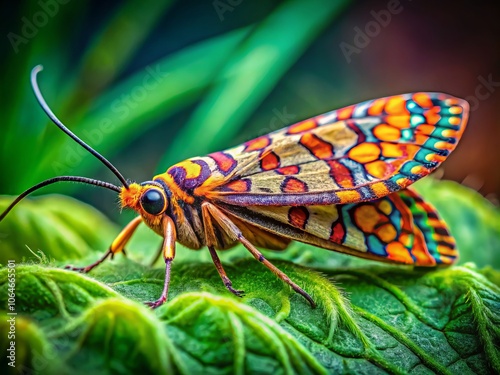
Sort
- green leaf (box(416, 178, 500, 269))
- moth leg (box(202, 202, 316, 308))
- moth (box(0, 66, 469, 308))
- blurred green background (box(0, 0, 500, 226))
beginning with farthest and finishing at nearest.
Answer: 1. blurred green background (box(0, 0, 500, 226))
2. green leaf (box(416, 178, 500, 269))
3. moth (box(0, 66, 469, 308))
4. moth leg (box(202, 202, 316, 308))

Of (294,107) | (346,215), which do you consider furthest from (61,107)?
(346,215)

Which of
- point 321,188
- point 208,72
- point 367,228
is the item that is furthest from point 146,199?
point 208,72

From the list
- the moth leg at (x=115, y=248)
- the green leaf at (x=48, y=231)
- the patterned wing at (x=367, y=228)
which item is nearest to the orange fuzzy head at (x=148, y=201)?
the moth leg at (x=115, y=248)

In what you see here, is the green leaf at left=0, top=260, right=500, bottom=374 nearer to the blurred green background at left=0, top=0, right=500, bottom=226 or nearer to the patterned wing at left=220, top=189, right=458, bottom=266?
the patterned wing at left=220, top=189, right=458, bottom=266

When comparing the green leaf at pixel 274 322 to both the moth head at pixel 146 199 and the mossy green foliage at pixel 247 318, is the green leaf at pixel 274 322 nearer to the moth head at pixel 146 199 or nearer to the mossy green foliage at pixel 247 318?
the mossy green foliage at pixel 247 318

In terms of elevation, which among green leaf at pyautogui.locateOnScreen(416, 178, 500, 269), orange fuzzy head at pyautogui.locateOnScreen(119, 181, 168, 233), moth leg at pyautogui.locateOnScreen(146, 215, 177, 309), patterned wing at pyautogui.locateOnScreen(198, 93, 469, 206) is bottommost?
green leaf at pyautogui.locateOnScreen(416, 178, 500, 269)

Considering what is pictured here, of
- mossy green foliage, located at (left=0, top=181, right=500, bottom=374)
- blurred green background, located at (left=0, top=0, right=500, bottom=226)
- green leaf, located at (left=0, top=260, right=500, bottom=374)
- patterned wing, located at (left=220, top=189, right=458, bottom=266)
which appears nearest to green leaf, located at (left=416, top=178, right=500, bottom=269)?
blurred green background, located at (left=0, top=0, right=500, bottom=226)

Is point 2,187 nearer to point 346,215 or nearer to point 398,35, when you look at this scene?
point 346,215

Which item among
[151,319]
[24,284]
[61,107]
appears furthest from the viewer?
[61,107]
